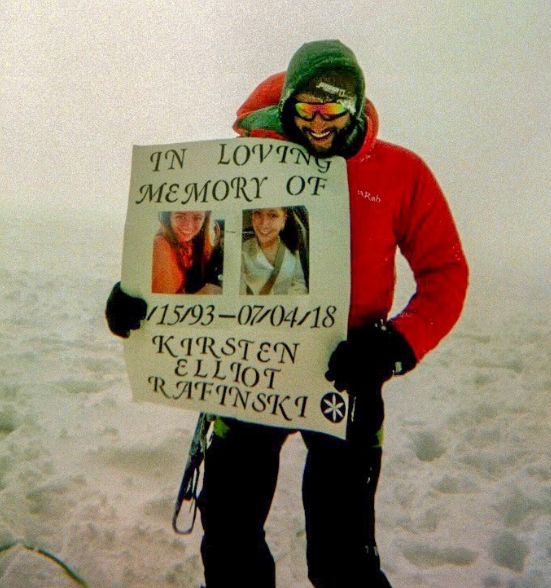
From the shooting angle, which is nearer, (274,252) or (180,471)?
(274,252)

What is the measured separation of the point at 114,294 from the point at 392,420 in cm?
205

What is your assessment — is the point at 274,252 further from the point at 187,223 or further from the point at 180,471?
the point at 180,471

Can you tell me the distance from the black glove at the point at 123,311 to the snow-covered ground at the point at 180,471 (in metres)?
0.62

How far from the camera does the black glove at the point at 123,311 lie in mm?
1021

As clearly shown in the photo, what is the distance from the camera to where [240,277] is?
1005mm

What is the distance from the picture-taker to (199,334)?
1048 millimetres

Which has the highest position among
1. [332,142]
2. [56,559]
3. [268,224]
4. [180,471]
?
[332,142]

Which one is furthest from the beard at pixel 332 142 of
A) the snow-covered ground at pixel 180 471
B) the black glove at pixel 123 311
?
the snow-covered ground at pixel 180 471

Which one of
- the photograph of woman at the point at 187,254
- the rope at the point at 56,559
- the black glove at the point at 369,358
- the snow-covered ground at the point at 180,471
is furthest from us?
the snow-covered ground at the point at 180,471

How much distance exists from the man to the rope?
1.93ft

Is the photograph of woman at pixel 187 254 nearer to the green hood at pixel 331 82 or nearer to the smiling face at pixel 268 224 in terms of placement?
the smiling face at pixel 268 224

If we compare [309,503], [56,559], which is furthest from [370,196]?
[56,559]

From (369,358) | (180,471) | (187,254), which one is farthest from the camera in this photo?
(180,471)

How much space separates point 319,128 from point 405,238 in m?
0.30
